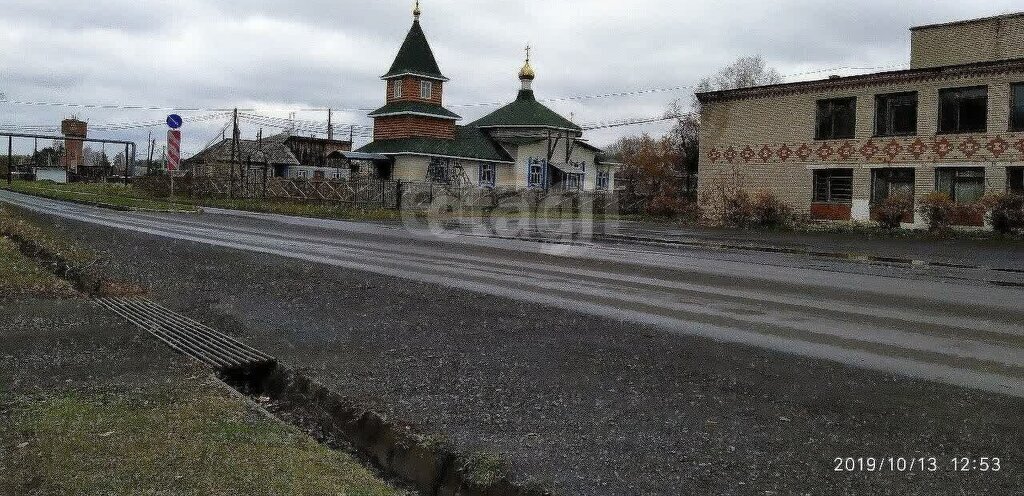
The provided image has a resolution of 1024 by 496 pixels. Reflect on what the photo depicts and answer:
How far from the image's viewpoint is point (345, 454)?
4.62 metres

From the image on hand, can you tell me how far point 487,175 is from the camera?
6091 cm

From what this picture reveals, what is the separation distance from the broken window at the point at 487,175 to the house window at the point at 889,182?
1200 inches

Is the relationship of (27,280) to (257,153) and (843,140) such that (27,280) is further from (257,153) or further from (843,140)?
(257,153)

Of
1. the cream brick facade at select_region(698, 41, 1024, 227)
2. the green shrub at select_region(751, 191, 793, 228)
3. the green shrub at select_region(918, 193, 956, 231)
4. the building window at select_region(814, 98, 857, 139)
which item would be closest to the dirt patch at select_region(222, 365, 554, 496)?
the green shrub at select_region(918, 193, 956, 231)

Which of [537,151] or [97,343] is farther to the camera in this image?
[537,151]

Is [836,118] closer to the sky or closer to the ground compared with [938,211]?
closer to the sky

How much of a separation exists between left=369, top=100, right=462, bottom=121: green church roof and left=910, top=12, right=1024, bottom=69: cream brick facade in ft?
102

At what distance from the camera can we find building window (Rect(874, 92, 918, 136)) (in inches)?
1325

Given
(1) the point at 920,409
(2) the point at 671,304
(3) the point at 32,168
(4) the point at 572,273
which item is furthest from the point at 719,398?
(3) the point at 32,168

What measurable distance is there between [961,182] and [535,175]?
34926 millimetres

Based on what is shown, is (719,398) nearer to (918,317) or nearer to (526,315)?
(526,315)

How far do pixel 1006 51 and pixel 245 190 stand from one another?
131 ft

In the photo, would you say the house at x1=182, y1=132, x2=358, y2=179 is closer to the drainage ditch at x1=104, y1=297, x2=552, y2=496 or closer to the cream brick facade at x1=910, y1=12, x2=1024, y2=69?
the cream brick facade at x1=910, y1=12, x2=1024, y2=69

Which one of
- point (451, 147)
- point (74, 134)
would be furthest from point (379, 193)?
point (74, 134)
